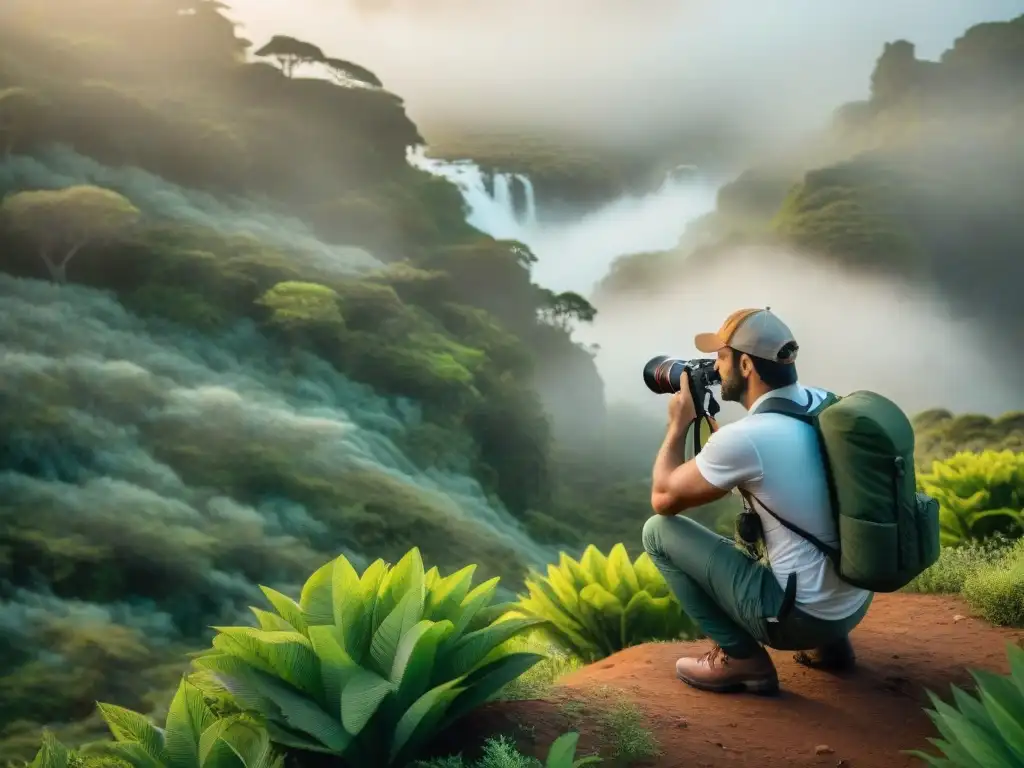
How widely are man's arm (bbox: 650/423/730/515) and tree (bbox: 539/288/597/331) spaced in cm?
649

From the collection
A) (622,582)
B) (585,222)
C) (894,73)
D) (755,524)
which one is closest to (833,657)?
(755,524)

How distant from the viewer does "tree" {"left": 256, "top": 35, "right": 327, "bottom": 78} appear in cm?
810

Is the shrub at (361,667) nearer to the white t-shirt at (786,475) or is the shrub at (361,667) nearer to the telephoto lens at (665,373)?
the white t-shirt at (786,475)

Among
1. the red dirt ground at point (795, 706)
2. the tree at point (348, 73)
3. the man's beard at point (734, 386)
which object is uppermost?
the tree at point (348, 73)

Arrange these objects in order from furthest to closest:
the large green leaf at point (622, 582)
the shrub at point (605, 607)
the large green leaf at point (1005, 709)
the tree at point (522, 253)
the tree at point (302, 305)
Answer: the tree at point (522, 253) < the tree at point (302, 305) < the large green leaf at point (622, 582) < the shrub at point (605, 607) < the large green leaf at point (1005, 709)

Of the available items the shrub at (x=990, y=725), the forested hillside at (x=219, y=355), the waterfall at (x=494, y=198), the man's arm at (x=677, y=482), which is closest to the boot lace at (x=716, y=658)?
the man's arm at (x=677, y=482)

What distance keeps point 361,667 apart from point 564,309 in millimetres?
7064

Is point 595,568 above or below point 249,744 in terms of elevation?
above

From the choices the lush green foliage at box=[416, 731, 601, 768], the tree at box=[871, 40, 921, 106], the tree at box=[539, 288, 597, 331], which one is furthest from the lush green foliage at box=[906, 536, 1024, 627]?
the tree at box=[871, 40, 921, 106]

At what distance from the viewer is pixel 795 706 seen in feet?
8.30

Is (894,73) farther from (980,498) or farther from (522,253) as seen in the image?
(980,498)

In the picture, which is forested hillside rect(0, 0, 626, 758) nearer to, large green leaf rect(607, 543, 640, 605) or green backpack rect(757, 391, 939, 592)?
large green leaf rect(607, 543, 640, 605)

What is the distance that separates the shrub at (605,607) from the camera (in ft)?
11.9

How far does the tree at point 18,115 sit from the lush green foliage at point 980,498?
7077mm
